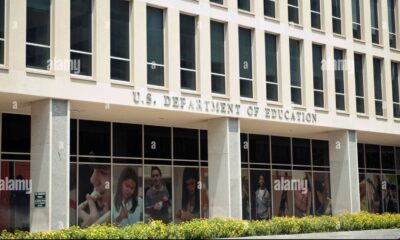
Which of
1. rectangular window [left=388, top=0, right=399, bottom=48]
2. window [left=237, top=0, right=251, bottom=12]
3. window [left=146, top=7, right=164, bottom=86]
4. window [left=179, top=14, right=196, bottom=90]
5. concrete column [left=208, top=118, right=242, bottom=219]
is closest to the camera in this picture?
window [left=146, top=7, right=164, bottom=86]

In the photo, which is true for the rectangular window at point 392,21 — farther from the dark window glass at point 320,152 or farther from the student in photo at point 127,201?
the student in photo at point 127,201

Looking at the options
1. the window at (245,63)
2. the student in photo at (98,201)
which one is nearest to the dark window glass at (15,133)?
the student in photo at (98,201)

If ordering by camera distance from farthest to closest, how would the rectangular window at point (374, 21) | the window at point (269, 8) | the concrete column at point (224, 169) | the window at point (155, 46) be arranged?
the rectangular window at point (374, 21)
the window at point (269, 8)
the concrete column at point (224, 169)
the window at point (155, 46)

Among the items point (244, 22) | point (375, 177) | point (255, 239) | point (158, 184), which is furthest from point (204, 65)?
point (375, 177)

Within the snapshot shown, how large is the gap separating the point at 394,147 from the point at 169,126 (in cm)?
1951

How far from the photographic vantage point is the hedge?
20656 millimetres

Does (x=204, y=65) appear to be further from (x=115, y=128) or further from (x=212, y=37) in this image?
(x=115, y=128)

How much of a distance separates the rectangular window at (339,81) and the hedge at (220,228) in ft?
19.6

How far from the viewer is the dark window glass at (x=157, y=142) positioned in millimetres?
29469

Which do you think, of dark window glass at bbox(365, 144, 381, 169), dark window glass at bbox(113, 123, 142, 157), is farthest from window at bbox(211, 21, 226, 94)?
dark window glass at bbox(365, 144, 381, 169)

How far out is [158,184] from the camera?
97.6 feet

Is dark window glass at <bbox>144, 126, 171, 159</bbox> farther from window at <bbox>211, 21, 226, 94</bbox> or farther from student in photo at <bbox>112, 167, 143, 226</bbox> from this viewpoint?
window at <bbox>211, 21, 226, 94</bbox>

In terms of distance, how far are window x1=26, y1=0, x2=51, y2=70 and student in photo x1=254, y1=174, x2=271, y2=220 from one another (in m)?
15.1

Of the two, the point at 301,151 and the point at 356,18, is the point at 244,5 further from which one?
the point at 301,151
